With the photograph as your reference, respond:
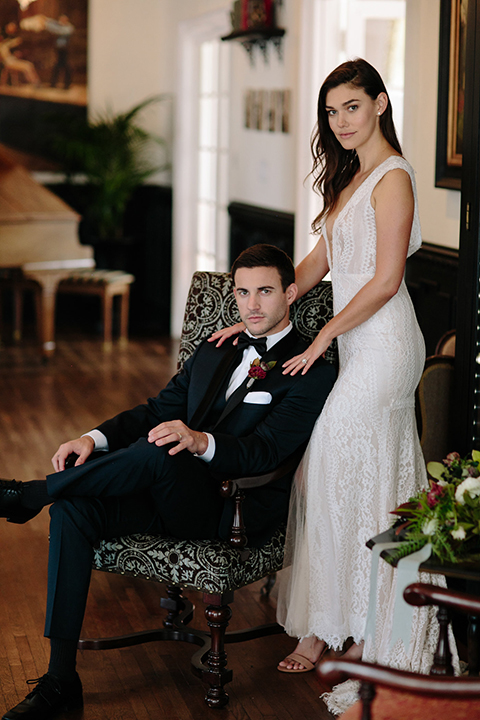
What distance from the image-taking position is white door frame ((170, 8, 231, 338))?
797cm

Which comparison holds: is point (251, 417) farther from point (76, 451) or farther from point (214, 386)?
point (76, 451)

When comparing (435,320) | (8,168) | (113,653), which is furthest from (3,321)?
(113,653)

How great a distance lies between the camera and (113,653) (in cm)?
274

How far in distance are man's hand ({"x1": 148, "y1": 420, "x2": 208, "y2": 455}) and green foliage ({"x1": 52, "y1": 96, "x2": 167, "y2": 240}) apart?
5.79m

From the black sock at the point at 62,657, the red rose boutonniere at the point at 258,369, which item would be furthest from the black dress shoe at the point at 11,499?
the red rose boutonniere at the point at 258,369

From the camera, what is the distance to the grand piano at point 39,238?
6.67 m

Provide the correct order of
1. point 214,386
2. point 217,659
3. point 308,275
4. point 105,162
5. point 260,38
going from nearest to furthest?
point 217,659
point 214,386
point 308,275
point 260,38
point 105,162

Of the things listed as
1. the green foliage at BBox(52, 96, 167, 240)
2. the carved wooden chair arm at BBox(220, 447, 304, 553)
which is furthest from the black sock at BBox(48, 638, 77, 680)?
the green foliage at BBox(52, 96, 167, 240)

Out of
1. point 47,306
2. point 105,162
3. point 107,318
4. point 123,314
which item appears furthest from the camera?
point 105,162

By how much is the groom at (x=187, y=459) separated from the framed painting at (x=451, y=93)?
4.79ft

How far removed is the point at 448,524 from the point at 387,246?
34.5 inches

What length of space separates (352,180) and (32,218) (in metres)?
4.58

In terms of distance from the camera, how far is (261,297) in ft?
8.52

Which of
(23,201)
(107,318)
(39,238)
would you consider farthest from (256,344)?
(107,318)
